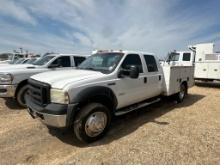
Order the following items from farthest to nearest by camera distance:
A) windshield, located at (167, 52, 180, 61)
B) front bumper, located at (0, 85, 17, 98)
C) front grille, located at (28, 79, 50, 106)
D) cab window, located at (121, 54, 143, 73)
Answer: windshield, located at (167, 52, 180, 61) < front bumper, located at (0, 85, 17, 98) < cab window, located at (121, 54, 143, 73) < front grille, located at (28, 79, 50, 106)

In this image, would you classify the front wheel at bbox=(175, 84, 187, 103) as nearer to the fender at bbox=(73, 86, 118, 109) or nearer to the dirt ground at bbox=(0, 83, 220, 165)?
the dirt ground at bbox=(0, 83, 220, 165)

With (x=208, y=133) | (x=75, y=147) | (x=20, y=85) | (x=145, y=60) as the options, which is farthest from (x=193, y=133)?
(x=20, y=85)

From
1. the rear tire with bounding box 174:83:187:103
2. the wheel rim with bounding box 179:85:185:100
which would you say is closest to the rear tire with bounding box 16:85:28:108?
the rear tire with bounding box 174:83:187:103

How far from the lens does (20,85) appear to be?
661 centimetres

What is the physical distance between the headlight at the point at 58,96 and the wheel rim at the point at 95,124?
653 millimetres

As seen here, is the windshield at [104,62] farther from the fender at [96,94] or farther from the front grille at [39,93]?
the front grille at [39,93]

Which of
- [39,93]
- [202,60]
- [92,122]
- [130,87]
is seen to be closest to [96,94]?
[92,122]

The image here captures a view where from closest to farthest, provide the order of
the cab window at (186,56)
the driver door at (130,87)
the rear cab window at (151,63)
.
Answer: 1. the driver door at (130,87)
2. the rear cab window at (151,63)
3. the cab window at (186,56)

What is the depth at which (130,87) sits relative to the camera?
16.4 ft

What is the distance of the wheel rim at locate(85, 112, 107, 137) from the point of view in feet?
13.0

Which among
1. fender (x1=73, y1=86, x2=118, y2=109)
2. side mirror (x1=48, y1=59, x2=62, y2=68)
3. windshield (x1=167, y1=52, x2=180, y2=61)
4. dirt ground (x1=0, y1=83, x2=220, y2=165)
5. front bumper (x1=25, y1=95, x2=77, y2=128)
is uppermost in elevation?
windshield (x1=167, y1=52, x2=180, y2=61)

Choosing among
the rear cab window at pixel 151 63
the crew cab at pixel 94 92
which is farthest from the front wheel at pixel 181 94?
the rear cab window at pixel 151 63

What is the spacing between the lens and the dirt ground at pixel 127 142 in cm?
352

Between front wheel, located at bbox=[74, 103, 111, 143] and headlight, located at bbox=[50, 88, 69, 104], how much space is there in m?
0.42
